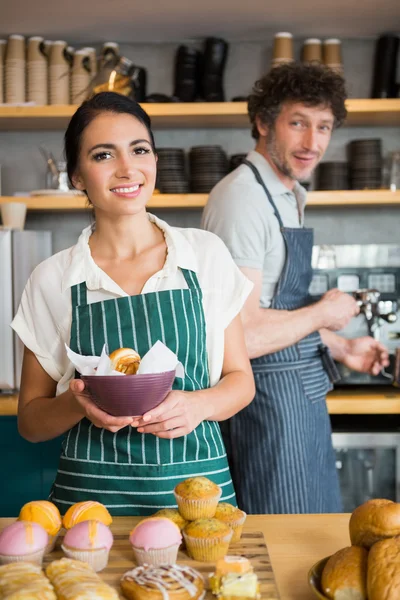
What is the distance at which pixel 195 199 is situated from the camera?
10.6ft

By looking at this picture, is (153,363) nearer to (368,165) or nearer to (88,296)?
(88,296)

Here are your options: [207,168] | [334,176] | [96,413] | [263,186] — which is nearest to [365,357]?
[263,186]

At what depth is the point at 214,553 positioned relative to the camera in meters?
0.99

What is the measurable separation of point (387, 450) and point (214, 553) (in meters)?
1.89

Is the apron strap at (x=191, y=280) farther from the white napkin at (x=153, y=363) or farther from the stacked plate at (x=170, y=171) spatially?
the stacked plate at (x=170, y=171)

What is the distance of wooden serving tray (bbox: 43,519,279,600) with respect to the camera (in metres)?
0.93

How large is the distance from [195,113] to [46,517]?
2.43 meters

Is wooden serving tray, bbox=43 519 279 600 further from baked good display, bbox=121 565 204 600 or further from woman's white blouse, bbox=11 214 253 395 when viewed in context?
woman's white blouse, bbox=11 214 253 395

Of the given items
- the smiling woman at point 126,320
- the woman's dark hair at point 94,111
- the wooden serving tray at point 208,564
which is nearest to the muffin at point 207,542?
the wooden serving tray at point 208,564

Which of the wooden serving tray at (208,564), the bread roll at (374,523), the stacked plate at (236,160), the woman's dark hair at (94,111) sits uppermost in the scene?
the woman's dark hair at (94,111)

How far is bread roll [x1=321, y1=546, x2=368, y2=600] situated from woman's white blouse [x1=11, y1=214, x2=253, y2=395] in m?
0.66

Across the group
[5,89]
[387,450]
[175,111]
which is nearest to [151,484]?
[387,450]

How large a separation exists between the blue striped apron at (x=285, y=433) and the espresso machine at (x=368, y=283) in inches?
26.7

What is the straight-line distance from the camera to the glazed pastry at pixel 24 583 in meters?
0.78
